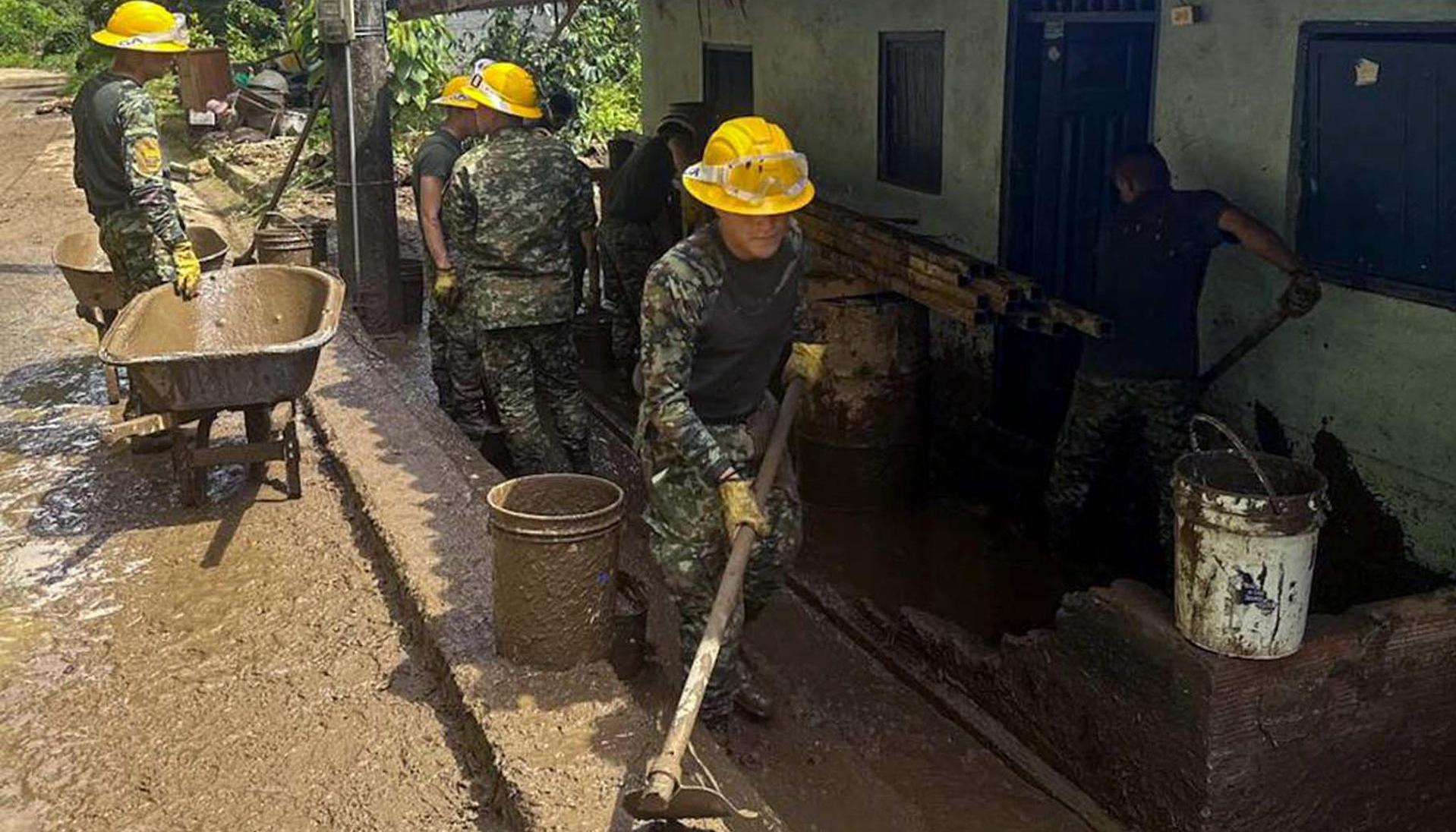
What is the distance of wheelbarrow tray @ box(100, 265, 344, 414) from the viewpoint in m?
5.75

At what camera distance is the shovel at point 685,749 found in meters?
3.31

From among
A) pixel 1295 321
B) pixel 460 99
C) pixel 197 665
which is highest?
pixel 460 99

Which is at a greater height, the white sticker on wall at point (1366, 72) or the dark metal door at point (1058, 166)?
the white sticker on wall at point (1366, 72)

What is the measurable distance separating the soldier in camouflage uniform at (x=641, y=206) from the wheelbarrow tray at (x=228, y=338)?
262cm

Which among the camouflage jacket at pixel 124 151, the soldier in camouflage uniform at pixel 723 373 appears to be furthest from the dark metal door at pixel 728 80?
the soldier in camouflage uniform at pixel 723 373

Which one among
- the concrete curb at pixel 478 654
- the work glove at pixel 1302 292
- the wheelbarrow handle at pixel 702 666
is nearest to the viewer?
the wheelbarrow handle at pixel 702 666

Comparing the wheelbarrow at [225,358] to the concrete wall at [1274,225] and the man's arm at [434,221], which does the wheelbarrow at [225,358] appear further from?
the concrete wall at [1274,225]

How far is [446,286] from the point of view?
702 cm

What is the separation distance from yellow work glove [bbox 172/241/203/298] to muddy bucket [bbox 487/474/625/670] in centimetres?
316

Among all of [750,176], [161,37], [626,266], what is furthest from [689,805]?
[626,266]

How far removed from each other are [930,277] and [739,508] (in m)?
3.00

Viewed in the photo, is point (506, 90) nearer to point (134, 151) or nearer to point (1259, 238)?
point (134, 151)

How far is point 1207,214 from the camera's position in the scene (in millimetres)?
5465

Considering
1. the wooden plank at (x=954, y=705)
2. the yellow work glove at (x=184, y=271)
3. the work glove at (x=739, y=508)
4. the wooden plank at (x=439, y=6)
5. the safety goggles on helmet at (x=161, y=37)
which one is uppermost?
the wooden plank at (x=439, y=6)
